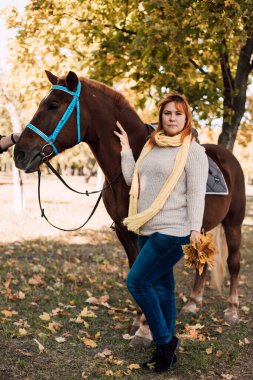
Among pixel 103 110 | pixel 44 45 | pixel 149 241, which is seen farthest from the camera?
pixel 44 45

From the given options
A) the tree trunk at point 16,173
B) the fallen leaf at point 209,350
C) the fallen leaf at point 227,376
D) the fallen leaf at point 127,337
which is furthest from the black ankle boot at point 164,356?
the tree trunk at point 16,173

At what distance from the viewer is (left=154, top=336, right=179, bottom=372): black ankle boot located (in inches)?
144

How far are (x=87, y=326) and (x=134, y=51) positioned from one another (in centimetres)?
439

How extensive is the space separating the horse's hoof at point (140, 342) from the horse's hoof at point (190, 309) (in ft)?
4.26

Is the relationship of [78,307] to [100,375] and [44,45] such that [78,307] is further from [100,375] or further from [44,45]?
[44,45]

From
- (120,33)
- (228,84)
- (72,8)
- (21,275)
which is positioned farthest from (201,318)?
(72,8)

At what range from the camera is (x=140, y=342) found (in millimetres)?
4223

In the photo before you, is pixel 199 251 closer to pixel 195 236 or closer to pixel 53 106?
pixel 195 236

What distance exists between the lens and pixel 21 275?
6477 millimetres

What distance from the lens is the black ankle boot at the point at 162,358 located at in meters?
3.66

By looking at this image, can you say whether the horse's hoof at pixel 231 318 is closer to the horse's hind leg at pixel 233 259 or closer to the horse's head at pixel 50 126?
the horse's hind leg at pixel 233 259

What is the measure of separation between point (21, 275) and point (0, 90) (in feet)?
25.6

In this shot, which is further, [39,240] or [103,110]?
[39,240]

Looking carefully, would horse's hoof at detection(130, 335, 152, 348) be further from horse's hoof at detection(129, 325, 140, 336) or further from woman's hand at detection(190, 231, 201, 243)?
woman's hand at detection(190, 231, 201, 243)
